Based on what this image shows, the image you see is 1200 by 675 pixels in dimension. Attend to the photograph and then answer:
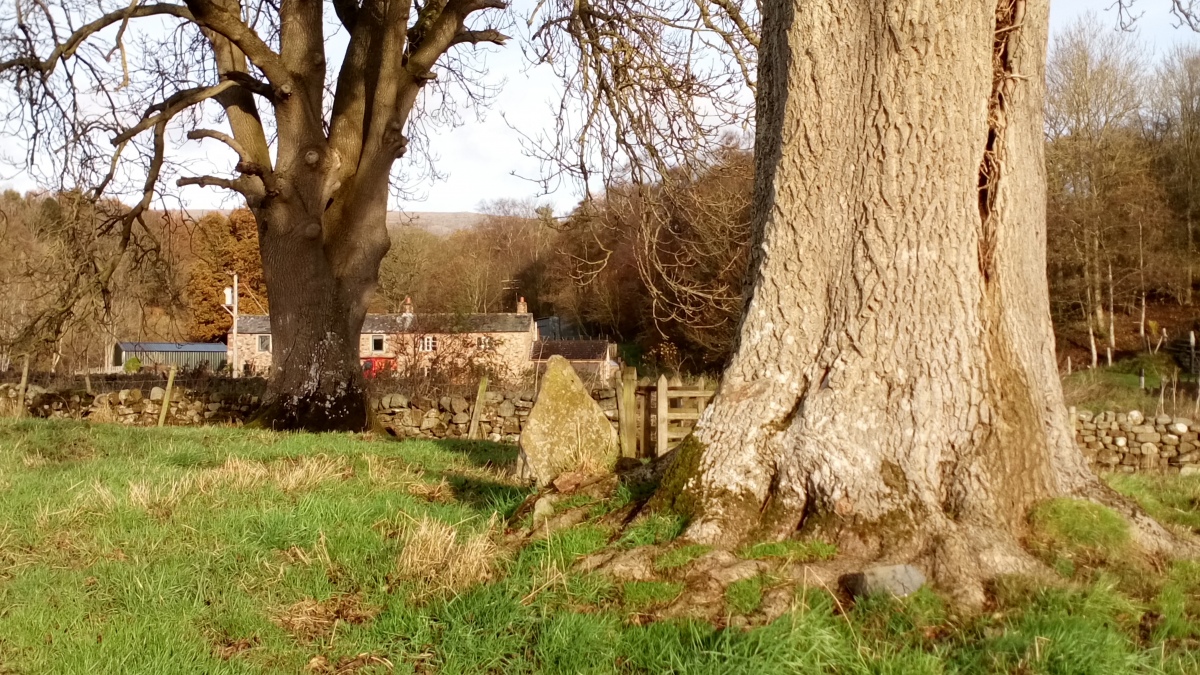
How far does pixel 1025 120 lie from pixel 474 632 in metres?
4.02

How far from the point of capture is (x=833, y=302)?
4742 millimetres

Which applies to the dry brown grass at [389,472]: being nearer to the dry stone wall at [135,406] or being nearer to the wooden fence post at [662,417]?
the wooden fence post at [662,417]

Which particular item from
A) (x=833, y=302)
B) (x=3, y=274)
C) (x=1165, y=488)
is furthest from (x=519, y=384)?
(x=833, y=302)

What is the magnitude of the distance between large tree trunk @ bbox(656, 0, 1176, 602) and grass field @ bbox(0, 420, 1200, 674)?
364mm

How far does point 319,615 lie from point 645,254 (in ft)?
23.0

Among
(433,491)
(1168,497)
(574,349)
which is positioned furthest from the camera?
(574,349)

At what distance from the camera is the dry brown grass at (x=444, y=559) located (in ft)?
14.5

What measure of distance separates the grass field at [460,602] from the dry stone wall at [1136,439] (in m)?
10.3

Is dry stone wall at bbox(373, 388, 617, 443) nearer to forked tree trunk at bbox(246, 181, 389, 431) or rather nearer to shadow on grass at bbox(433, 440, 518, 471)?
forked tree trunk at bbox(246, 181, 389, 431)

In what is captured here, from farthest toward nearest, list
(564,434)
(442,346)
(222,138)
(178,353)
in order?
(178,353)
(442,346)
(222,138)
(564,434)

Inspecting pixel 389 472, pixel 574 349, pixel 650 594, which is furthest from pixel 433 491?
pixel 574 349

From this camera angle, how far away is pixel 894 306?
4.58m

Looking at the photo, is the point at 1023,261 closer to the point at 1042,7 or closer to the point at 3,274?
the point at 1042,7

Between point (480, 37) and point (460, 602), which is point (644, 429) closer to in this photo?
point (480, 37)
